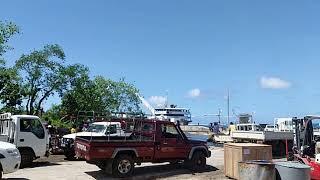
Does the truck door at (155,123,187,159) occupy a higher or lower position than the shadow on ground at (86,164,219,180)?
higher

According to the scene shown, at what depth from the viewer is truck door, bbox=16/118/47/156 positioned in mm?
20734

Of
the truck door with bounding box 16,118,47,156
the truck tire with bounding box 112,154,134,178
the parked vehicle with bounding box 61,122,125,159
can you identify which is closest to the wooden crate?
the truck tire with bounding box 112,154,134,178

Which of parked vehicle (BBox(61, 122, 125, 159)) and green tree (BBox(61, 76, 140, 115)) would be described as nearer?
parked vehicle (BBox(61, 122, 125, 159))

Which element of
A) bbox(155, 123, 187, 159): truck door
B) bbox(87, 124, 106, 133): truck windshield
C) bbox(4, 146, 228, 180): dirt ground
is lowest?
bbox(4, 146, 228, 180): dirt ground

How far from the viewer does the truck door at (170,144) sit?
62.0 feet

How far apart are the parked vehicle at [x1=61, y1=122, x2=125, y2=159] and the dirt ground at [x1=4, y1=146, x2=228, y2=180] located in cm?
147

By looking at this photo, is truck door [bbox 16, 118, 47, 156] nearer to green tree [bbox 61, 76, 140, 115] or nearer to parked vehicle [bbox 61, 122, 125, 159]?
parked vehicle [bbox 61, 122, 125, 159]

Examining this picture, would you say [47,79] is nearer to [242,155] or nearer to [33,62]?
[33,62]

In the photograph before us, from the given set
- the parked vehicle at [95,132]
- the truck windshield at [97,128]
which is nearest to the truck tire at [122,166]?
the parked vehicle at [95,132]

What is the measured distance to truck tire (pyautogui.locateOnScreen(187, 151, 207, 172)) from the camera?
20000 mm

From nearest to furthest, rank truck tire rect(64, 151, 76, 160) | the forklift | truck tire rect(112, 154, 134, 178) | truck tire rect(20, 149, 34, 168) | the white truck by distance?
the forklift
truck tire rect(112, 154, 134, 178)
the white truck
truck tire rect(20, 149, 34, 168)
truck tire rect(64, 151, 76, 160)

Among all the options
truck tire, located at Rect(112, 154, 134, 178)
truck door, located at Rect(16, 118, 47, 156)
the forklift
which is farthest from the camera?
truck door, located at Rect(16, 118, 47, 156)

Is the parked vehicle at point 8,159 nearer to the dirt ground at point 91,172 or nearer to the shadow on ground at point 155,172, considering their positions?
the dirt ground at point 91,172

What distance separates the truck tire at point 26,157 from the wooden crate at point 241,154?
28.2 ft
